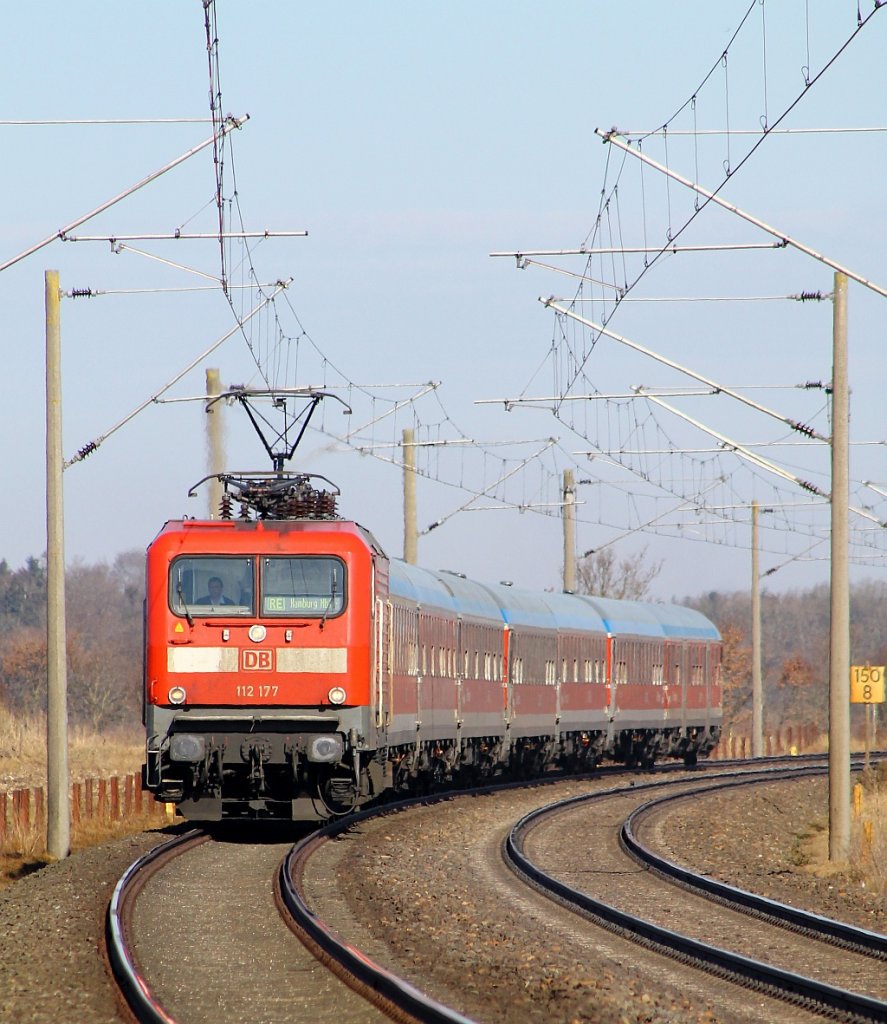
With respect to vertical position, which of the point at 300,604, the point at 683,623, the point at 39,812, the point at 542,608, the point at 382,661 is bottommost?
the point at 39,812

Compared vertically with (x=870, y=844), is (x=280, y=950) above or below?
above

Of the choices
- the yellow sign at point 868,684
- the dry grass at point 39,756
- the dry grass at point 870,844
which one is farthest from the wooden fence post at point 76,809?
the yellow sign at point 868,684

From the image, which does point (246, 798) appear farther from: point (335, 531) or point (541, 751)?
point (541, 751)

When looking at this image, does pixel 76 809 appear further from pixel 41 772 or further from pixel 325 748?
pixel 41 772

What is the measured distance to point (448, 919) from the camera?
1358 centimetres

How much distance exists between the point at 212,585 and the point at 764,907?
7099 millimetres

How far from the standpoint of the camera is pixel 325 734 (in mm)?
18344

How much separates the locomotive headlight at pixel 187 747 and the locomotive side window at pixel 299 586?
1600 mm

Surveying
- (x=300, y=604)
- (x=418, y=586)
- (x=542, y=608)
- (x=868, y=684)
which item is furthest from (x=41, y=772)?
(x=300, y=604)

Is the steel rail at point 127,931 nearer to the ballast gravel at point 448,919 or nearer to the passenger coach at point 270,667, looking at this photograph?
the ballast gravel at point 448,919

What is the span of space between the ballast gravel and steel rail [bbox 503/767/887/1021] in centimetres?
45

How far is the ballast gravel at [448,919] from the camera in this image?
1001 cm

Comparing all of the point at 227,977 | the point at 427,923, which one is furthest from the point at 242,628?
the point at 227,977

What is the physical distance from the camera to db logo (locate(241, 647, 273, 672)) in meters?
18.5
